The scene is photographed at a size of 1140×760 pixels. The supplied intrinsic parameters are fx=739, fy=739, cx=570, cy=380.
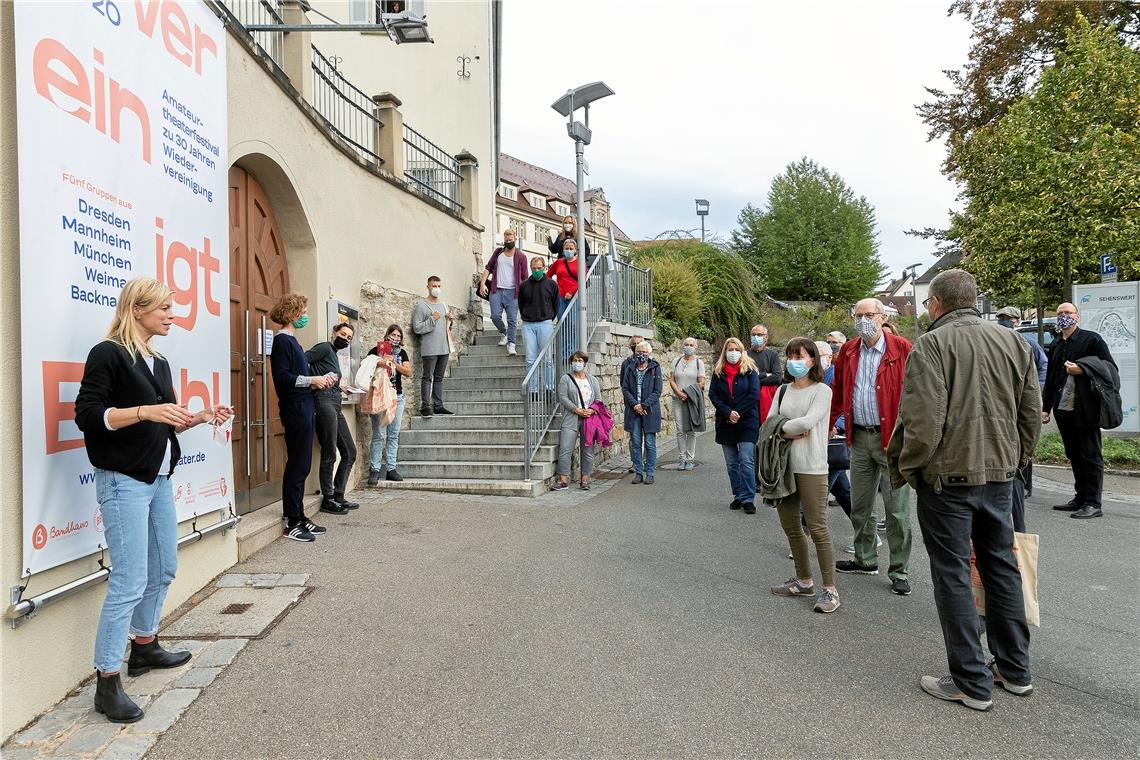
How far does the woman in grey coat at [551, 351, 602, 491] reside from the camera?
945 cm

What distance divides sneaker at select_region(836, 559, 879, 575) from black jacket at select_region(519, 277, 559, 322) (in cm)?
623

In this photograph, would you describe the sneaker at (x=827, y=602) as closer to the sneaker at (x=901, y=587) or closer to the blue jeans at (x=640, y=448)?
the sneaker at (x=901, y=587)

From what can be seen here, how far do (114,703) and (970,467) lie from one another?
4.04m

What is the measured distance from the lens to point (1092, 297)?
36.9 feet

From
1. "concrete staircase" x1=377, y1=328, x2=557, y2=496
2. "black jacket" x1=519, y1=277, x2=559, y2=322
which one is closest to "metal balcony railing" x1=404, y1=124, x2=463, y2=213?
"black jacket" x1=519, y1=277, x2=559, y2=322

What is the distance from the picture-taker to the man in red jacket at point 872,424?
5305mm

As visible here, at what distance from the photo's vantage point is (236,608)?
15.4ft

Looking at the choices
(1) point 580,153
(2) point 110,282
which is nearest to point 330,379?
(2) point 110,282

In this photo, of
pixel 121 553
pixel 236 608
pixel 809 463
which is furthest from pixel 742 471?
pixel 121 553

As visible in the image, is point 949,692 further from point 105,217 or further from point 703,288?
point 703,288

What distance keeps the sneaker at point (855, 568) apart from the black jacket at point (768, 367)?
324 cm

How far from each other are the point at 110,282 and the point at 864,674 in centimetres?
439

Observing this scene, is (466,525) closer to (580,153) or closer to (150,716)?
(150,716)

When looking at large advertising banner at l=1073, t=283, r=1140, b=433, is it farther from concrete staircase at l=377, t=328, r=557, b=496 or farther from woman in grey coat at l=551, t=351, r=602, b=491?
concrete staircase at l=377, t=328, r=557, b=496
